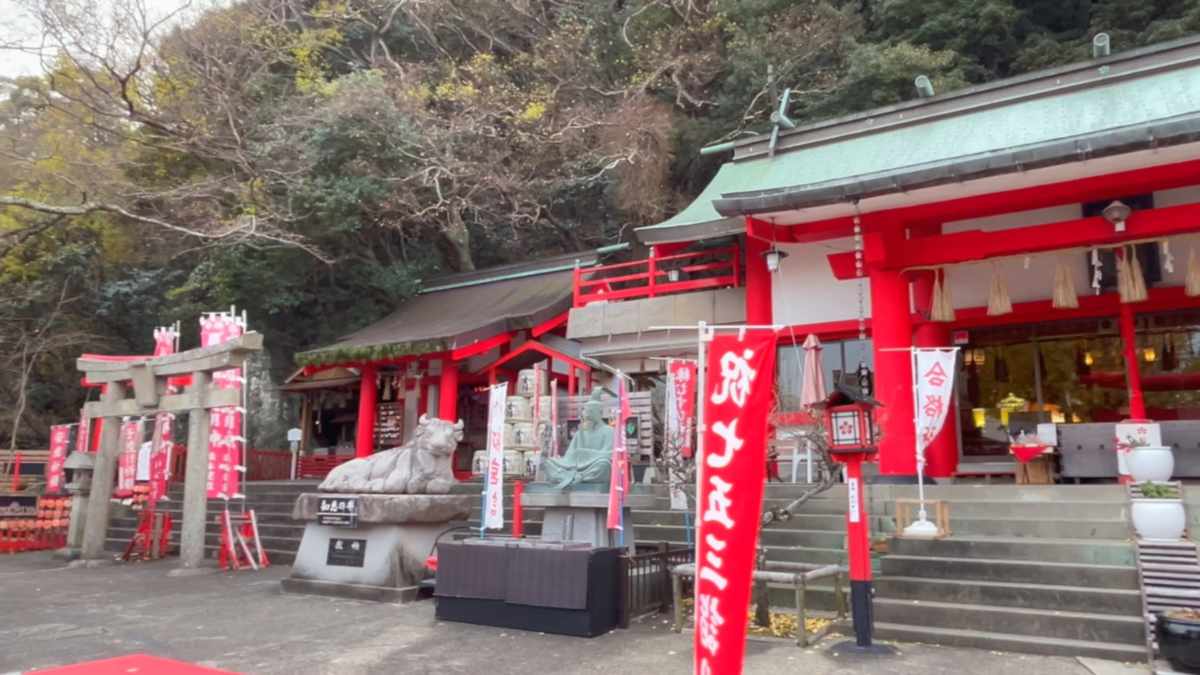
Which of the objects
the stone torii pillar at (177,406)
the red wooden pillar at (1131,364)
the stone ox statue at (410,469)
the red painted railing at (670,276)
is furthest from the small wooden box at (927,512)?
the stone torii pillar at (177,406)

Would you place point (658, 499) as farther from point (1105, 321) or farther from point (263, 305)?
point (263, 305)

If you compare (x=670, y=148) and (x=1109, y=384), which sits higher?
(x=670, y=148)

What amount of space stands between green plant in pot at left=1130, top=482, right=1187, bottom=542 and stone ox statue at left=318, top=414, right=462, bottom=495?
7.76 m

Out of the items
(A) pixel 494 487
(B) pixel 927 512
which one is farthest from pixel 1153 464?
(A) pixel 494 487

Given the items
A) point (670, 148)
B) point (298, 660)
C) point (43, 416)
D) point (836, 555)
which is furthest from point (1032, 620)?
point (43, 416)

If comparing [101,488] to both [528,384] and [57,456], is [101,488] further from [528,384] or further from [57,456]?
[528,384]

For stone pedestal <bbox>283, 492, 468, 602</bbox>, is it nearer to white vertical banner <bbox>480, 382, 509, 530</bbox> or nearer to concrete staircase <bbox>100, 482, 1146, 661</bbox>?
white vertical banner <bbox>480, 382, 509, 530</bbox>

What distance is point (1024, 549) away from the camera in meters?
7.41

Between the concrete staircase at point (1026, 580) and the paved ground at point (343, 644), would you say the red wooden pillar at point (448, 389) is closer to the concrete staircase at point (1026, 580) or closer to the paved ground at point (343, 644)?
the paved ground at point (343, 644)

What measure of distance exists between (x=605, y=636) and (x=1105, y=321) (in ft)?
31.4

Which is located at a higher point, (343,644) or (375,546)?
(375,546)

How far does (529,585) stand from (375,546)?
293 cm

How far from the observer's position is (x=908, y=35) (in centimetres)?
1959

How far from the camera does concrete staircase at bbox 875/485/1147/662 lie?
6.26 meters
